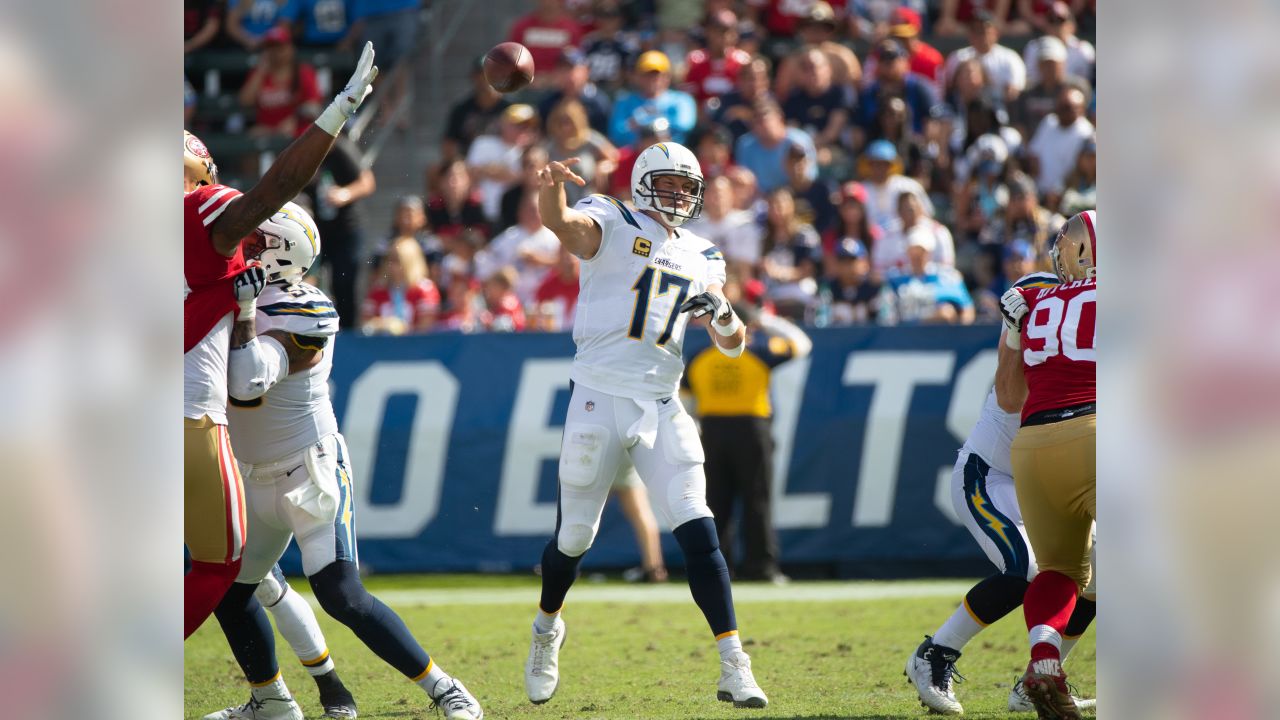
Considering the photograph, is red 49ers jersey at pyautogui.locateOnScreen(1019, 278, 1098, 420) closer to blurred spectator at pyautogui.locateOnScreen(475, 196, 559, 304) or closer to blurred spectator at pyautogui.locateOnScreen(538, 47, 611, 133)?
blurred spectator at pyautogui.locateOnScreen(475, 196, 559, 304)

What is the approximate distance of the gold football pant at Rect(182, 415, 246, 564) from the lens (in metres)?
4.73

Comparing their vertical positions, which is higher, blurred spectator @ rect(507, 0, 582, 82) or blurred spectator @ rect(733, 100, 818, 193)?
blurred spectator @ rect(507, 0, 582, 82)

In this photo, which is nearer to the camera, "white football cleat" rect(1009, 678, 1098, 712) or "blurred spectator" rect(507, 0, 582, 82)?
"white football cleat" rect(1009, 678, 1098, 712)

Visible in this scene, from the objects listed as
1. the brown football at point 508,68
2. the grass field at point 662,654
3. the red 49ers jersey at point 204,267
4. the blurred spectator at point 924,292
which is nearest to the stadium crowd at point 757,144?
the blurred spectator at point 924,292

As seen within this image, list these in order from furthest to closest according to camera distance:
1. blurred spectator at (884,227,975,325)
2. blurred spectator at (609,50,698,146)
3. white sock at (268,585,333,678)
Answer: blurred spectator at (609,50,698,146) < blurred spectator at (884,227,975,325) < white sock at (268,585,333,678)

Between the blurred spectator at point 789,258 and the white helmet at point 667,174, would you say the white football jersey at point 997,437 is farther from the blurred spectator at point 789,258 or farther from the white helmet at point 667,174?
the blurred spectator at point 789,258

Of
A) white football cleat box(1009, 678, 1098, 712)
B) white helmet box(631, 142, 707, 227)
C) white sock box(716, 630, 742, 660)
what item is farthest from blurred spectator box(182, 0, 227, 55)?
white football cleat box(1009, 678, 1098, 712)

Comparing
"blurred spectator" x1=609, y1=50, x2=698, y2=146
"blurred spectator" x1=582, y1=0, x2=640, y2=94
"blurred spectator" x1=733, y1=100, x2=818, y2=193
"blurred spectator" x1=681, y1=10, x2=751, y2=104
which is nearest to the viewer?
"blurred spectator" x1=733, y1=100, x2=818, y2=193

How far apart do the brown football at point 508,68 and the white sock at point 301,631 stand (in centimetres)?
223

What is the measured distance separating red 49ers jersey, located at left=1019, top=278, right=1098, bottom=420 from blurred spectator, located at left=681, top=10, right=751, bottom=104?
824 cm

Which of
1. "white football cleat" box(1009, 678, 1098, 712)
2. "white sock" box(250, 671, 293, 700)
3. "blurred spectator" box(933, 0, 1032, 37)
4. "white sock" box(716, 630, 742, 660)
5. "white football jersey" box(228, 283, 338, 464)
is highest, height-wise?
"blurred spectator" box(933, 0, 1032, 37)

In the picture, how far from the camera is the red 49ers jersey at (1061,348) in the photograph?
5125mm

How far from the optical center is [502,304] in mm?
11016
